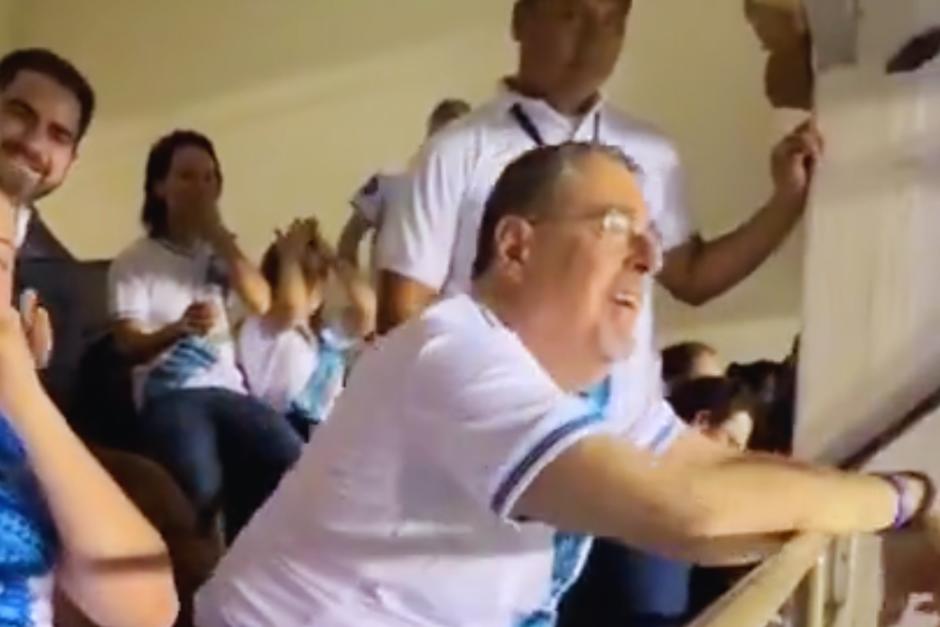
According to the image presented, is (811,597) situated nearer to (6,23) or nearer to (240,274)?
(240,274)

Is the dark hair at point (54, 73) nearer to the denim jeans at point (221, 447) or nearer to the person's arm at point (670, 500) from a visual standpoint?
the denim jeans at point (221, 447)

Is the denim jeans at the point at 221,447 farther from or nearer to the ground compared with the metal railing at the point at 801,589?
nearer to the ground

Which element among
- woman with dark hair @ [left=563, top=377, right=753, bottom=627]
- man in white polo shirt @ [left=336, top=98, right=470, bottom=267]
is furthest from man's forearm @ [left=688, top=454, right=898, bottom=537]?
man in white polo shirt @ [left=336, top=98, right=470, bottom=267]

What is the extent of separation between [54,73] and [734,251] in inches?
28.6

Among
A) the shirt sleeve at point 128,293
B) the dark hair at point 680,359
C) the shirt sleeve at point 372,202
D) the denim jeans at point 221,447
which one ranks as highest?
the shirt sleeve at point 372,202

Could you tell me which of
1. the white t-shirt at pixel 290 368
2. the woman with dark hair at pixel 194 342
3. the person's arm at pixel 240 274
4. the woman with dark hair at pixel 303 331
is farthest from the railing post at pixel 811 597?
the person's arm at pixel 240 274

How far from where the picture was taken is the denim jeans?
2.31 meters

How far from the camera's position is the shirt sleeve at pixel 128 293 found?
2607 millimetres

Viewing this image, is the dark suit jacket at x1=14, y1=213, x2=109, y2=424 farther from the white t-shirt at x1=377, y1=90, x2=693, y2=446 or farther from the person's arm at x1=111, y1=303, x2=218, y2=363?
the white t-shirt at x1=377, y1=90, x2=693, y2=446

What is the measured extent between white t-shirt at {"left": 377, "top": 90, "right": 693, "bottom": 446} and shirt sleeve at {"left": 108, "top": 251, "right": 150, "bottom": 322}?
0.72m

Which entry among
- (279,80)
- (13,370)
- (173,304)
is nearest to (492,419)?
(13,370)

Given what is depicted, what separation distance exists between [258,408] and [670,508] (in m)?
1.43

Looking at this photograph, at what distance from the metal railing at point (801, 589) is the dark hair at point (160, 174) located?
1.48 metres

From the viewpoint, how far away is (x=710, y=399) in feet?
7.65
